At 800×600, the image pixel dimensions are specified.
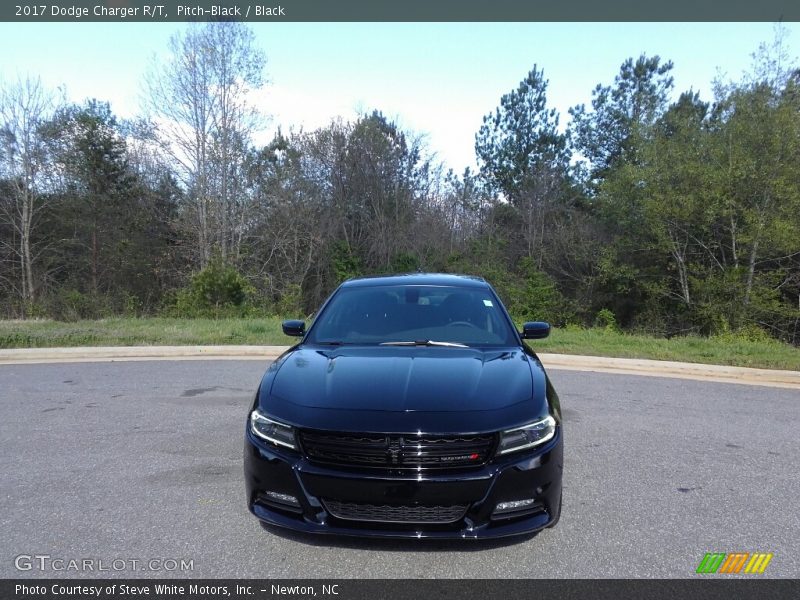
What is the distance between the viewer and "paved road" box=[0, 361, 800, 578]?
9.13 ft

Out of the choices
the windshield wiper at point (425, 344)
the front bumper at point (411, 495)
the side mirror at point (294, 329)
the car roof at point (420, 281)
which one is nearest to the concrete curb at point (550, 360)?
the car roof at point (420, 281)

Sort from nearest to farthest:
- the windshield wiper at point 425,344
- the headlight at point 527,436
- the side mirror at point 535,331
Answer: the headlight at point 527,436 → the windshield wiper at point 425,344 → the side mirror at point 535,331

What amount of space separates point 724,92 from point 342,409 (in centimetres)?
2338

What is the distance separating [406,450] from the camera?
256 centimetres

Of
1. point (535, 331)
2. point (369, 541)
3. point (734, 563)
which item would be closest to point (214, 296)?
point (535, 331)

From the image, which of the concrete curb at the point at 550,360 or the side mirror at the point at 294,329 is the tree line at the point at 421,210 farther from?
the side mirror at the point at 294,329

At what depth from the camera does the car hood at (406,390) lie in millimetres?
2654

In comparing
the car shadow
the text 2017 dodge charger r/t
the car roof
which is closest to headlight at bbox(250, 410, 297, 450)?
the text 2017 dodge charger r/t

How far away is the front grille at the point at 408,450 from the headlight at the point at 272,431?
0.22 meters

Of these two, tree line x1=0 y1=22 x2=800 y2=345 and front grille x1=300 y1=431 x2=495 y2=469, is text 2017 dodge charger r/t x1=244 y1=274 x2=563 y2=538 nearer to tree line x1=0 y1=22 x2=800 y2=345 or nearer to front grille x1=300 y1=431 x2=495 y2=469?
front grille x1=300 y1=431 x2=495 y2=469

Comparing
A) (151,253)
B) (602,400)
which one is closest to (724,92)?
(602,400)

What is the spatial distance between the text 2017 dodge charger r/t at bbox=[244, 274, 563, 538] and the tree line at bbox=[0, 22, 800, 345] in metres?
15.4
